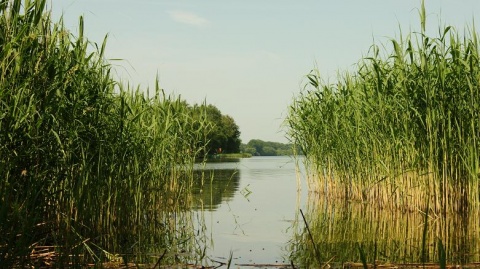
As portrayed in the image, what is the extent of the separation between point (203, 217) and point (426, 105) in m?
4.15

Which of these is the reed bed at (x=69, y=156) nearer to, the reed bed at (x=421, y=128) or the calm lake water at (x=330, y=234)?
the calm lake water at (x=330, y=234)

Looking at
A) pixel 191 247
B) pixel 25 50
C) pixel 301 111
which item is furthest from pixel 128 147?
pixel 301 111

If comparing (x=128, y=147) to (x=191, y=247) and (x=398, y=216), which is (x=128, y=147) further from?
(x=398, y=216)

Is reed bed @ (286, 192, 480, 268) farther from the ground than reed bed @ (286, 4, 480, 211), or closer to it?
closer to it

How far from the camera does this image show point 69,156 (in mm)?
6203

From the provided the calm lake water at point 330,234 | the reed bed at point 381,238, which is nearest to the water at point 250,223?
the calm lake water at point 330,234

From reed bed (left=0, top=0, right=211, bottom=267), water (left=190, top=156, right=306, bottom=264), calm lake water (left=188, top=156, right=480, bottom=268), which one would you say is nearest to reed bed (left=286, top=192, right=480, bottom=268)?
calm lake water (left=188, top=156, right=480, bottom=268)

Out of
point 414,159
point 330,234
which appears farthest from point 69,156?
point 414,159

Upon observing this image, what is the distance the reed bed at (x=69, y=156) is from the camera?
539cm

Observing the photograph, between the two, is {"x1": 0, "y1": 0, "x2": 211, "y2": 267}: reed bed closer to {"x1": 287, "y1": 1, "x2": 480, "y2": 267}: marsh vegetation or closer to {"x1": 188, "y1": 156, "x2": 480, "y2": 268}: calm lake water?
{"x1": 188, "y1": 156, "x2": 480, "y2": 268}: calm lake water

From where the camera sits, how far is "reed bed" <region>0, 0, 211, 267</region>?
17.7 feet

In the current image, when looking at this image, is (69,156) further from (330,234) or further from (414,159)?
(414,159)

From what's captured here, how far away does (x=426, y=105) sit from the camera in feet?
29.6

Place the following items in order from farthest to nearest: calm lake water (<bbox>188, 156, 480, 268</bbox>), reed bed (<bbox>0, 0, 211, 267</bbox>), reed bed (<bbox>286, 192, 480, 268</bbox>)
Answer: calm lake water (<bbox>188, 156, 480, 268</bbox>)
reed bed (<bbox>286, 192, 480, 268</bbox>)
reed bed (<bbox>0, 0, 211, 267</bbox>)
